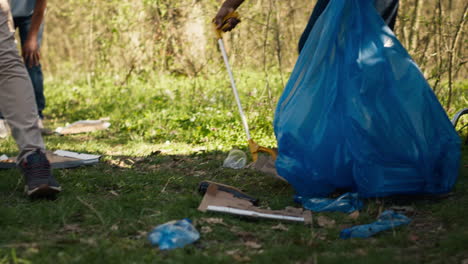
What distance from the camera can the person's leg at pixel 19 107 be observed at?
2428mm

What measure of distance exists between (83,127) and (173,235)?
349 centimetres

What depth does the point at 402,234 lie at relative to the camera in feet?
6.50

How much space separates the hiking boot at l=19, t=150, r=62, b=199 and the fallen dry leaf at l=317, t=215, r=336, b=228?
1.15 metres

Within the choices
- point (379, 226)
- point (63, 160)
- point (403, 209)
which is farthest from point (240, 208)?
point (63, 160)

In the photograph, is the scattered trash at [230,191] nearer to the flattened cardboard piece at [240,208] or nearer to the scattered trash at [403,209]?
the flattened cardboard piece at [240,208]

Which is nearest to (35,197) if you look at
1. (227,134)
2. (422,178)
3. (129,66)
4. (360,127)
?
(360,127)

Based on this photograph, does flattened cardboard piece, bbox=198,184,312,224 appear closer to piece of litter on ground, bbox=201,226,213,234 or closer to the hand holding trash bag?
piece of litter on ground, bbox=201,226,213,234

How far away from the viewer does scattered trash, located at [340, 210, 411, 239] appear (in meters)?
1.98

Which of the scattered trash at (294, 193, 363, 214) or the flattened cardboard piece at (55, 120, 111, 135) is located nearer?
the scattered trash at (294, 193, 363, 214)

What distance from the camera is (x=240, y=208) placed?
2.29m

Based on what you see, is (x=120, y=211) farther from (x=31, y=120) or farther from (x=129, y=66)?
(x=129, y=66)

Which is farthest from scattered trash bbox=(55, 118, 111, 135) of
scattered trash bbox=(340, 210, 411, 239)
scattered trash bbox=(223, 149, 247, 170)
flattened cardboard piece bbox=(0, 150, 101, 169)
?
scattered trash bbox=(340, 210, 411, 239)

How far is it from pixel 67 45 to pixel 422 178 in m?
11.5

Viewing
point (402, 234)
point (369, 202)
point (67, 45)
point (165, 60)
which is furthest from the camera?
point (67, 45)
